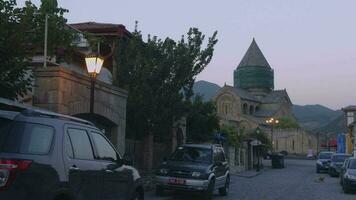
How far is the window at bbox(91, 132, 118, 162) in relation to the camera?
8.65 metres

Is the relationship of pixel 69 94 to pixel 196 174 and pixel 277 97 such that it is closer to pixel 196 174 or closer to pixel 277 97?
pixel 196 174

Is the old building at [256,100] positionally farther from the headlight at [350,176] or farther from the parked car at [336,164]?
the headlight at [350,176]

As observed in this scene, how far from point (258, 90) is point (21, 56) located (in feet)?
386

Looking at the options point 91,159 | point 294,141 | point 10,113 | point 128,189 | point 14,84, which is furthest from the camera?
point 294,141

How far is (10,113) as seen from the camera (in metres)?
6.69

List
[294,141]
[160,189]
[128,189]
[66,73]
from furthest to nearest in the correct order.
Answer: [294,141] < [160,189] < [66,73] < [128,189]

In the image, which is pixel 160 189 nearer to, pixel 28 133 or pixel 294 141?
pixel 28 133

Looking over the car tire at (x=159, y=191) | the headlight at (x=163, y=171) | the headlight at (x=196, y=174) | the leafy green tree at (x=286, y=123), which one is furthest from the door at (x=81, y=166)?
the leafy green tree at (x=286, y=123)

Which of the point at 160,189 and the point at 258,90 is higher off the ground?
the point at 258,90

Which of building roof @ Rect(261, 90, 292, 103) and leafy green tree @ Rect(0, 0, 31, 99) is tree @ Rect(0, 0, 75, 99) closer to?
leafy green tree @ Rect(0, 0, 31, 99)

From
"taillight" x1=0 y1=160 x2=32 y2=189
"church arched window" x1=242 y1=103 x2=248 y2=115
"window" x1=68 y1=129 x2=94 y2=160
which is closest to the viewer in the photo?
"taillight" x1=0 y1=160 x2=32 y2=189

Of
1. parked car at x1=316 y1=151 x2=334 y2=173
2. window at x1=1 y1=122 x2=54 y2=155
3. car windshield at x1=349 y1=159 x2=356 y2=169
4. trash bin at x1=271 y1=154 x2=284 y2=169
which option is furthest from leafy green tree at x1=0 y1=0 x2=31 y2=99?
trash bin at x1=271 y1=154 x2=284 y2=169

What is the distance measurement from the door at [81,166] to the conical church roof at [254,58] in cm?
11864

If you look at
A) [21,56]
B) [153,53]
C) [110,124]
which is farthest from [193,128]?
[21,56]
